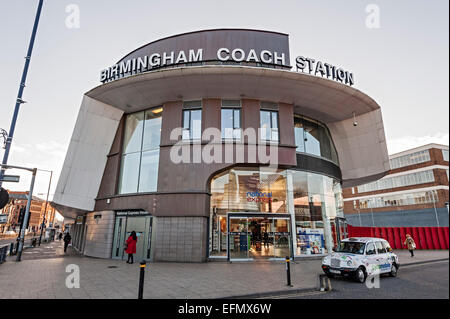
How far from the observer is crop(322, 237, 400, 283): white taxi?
10.4 meters

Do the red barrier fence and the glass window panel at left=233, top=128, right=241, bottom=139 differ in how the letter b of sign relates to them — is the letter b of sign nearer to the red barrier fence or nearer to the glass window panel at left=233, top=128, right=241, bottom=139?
the glass window panel at left=233, top=128, right=241, bottom=139

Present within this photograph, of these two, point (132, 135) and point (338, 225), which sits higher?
point (132, 135)

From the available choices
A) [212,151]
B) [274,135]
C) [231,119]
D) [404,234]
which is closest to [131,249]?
[212,151]

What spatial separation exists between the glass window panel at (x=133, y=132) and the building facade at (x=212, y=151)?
12cm

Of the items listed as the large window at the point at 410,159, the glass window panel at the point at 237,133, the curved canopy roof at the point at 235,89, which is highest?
the curved canopy roof at the point at 235,89

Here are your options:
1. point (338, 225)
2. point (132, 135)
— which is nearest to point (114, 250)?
point (132, 135)

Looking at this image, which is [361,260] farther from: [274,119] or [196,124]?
[196,124]

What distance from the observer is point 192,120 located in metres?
18.2

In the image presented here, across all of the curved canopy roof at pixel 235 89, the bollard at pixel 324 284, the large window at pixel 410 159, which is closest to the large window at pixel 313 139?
the curved canopy roof at pixel 235 89

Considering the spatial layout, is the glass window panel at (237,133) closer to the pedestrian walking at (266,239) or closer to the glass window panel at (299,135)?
the glass window panel at (299,135)

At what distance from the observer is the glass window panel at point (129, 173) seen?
18422 millimetres
